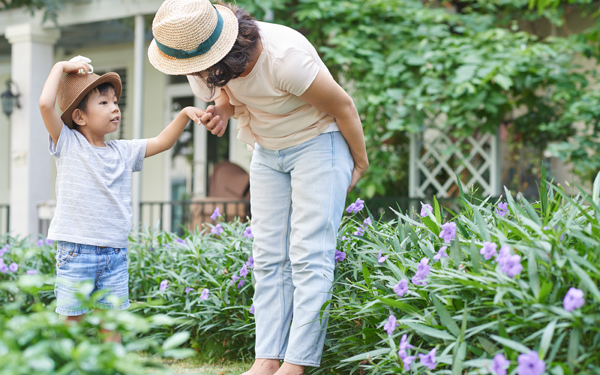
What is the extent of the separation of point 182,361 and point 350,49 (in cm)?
361

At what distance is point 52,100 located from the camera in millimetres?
2100

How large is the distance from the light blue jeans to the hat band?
47cm

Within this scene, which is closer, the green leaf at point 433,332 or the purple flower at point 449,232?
the green leaf at point 433,332

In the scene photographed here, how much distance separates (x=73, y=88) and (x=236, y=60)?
2.77ft

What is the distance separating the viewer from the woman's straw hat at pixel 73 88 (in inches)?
88.0

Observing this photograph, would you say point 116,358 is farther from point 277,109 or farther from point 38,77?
point 38,77

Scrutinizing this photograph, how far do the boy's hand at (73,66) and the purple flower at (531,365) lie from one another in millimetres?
1956

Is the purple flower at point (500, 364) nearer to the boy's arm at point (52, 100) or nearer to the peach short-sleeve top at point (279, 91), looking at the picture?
the peach short-sleeve top at point (279, 91)

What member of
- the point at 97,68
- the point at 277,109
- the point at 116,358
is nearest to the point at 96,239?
the point at 277,109

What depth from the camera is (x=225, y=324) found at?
2.49 meters

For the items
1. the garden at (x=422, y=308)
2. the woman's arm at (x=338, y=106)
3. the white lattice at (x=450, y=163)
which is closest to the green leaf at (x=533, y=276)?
the garden at (x=422, y=308)

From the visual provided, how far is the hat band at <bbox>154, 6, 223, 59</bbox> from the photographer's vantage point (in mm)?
1843

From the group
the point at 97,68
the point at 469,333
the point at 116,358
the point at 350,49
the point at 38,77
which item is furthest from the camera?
the point at 97,68

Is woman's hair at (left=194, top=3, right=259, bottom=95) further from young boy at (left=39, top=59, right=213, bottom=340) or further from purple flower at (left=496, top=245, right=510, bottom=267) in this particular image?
purple flower at (left=496, top=245, right=510, bottom=267)
